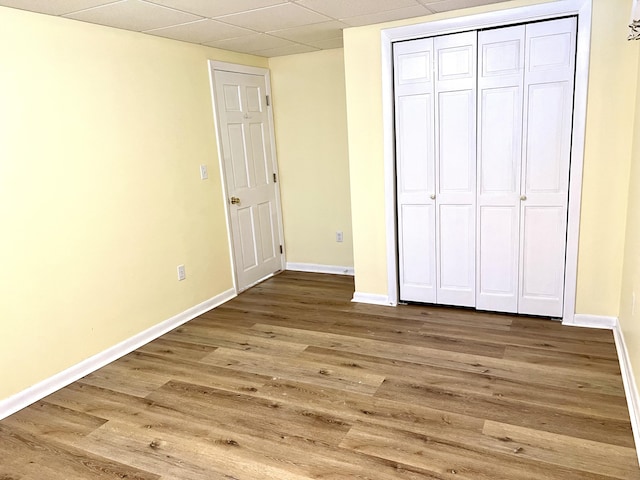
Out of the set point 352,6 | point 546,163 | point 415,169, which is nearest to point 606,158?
point 546,163

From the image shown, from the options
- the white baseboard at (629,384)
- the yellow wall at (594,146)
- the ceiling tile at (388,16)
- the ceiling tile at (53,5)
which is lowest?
the white baseboard at (629,384)

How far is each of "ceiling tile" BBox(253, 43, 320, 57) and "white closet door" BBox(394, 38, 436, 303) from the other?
3.75 feet

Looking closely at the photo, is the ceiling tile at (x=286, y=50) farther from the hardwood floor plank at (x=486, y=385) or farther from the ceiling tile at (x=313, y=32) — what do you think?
the hardwood floor plank at (x=486, y=385)

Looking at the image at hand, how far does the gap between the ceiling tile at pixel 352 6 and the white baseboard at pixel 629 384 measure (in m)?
2.59

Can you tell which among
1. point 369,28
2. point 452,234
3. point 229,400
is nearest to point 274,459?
point 229,400

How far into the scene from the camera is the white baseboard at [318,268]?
5.11 metres

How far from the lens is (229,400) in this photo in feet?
9.15

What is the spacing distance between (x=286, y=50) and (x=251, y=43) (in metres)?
0.53

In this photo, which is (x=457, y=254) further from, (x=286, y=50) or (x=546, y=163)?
(x=286, y=50)

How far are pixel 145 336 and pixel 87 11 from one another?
2277 millimetres

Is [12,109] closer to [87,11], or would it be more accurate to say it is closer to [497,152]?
[87,11]

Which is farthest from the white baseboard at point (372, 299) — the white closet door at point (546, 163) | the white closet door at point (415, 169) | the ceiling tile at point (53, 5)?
the ceiling tile at point (53, 5)

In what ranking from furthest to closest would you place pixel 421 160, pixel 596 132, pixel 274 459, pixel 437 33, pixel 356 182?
pixel 356 182, pixel 421 160, pixel 437 33, pixel 596 132, pixel 274 459

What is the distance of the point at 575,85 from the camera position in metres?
3.18
